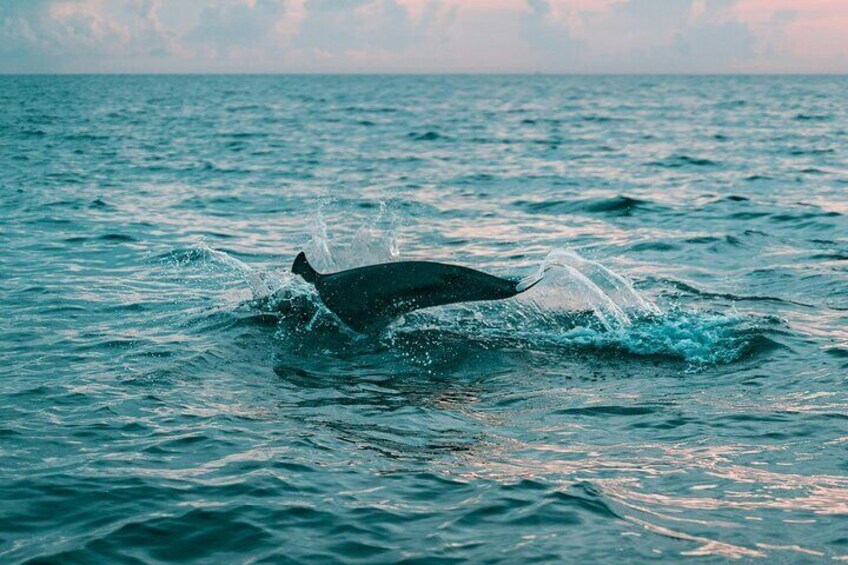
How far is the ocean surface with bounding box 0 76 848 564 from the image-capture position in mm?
6559

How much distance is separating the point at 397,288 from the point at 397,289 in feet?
0.03

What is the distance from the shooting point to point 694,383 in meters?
9.77

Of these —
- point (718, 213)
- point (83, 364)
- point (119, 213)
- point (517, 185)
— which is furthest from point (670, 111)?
point (83, 364)

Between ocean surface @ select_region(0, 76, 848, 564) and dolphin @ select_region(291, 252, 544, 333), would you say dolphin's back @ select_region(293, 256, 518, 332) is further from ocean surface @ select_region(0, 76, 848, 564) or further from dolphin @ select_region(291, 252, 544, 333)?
ocean surface @ select_region(0, 76, 848, 564)

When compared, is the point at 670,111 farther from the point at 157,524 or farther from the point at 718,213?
the point at 157,524

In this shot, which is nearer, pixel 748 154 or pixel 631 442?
pixel 631 442

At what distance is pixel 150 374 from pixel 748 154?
32064 mm

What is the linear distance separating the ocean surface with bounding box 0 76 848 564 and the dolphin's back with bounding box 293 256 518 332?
0.56 meters

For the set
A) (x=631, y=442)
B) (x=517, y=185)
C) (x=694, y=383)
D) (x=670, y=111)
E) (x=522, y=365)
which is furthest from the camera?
(x=670, y=111)

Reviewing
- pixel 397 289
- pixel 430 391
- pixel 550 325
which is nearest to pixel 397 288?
pixel 397 289

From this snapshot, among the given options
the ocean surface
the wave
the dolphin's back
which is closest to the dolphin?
the dolphin's back

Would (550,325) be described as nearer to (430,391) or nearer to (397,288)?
(397,288)

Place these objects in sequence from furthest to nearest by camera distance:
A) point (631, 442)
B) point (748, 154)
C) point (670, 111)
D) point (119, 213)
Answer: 1. point (670, 111)
2. point (748, 154)
3. point (119, 213)
4. point (631, 442)

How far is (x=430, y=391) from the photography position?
9656mm
